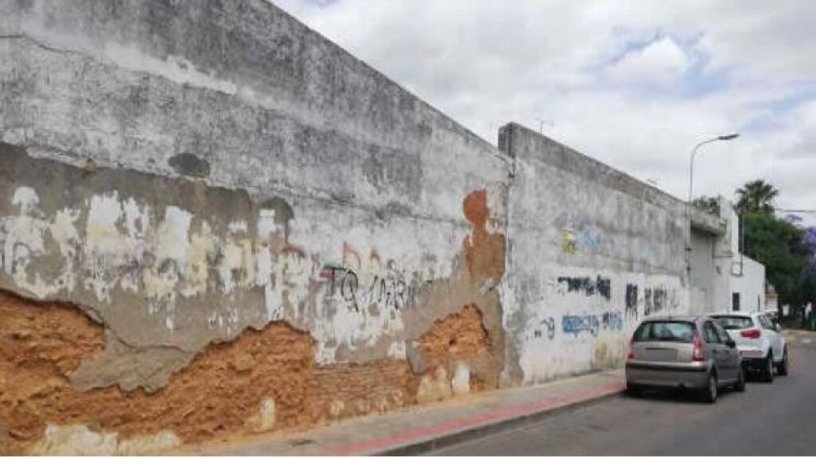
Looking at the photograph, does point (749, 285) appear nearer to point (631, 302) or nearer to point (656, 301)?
point (656, 301)

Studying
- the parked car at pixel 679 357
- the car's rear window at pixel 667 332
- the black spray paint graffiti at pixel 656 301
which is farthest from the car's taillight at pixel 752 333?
the car's rear window at pixel 667 332

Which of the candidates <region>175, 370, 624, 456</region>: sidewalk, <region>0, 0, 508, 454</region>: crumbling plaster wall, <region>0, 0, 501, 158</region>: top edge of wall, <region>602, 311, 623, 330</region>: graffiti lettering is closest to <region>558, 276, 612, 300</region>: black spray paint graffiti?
<region>602, 311, 623, 330</region>: graffiti lettering

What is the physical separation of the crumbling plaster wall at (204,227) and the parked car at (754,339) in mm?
10512

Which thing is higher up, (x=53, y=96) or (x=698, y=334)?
(x=53, y=96)

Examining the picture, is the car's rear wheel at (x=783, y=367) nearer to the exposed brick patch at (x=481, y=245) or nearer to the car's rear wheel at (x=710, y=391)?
the car's rear wheel at (x=710, y=391)

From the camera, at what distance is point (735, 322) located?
22.2 metres

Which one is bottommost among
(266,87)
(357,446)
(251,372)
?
(357,446)

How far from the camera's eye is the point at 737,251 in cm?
4069

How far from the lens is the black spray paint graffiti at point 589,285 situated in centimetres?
1917

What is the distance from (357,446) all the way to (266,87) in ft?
13.8

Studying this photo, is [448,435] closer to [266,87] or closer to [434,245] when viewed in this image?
[434,245]

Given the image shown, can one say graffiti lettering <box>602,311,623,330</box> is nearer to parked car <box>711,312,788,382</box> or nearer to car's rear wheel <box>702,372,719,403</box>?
parked car <box>711,312,788,382</box>

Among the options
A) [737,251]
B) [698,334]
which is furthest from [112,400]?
[737,251]

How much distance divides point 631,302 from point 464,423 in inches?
485
